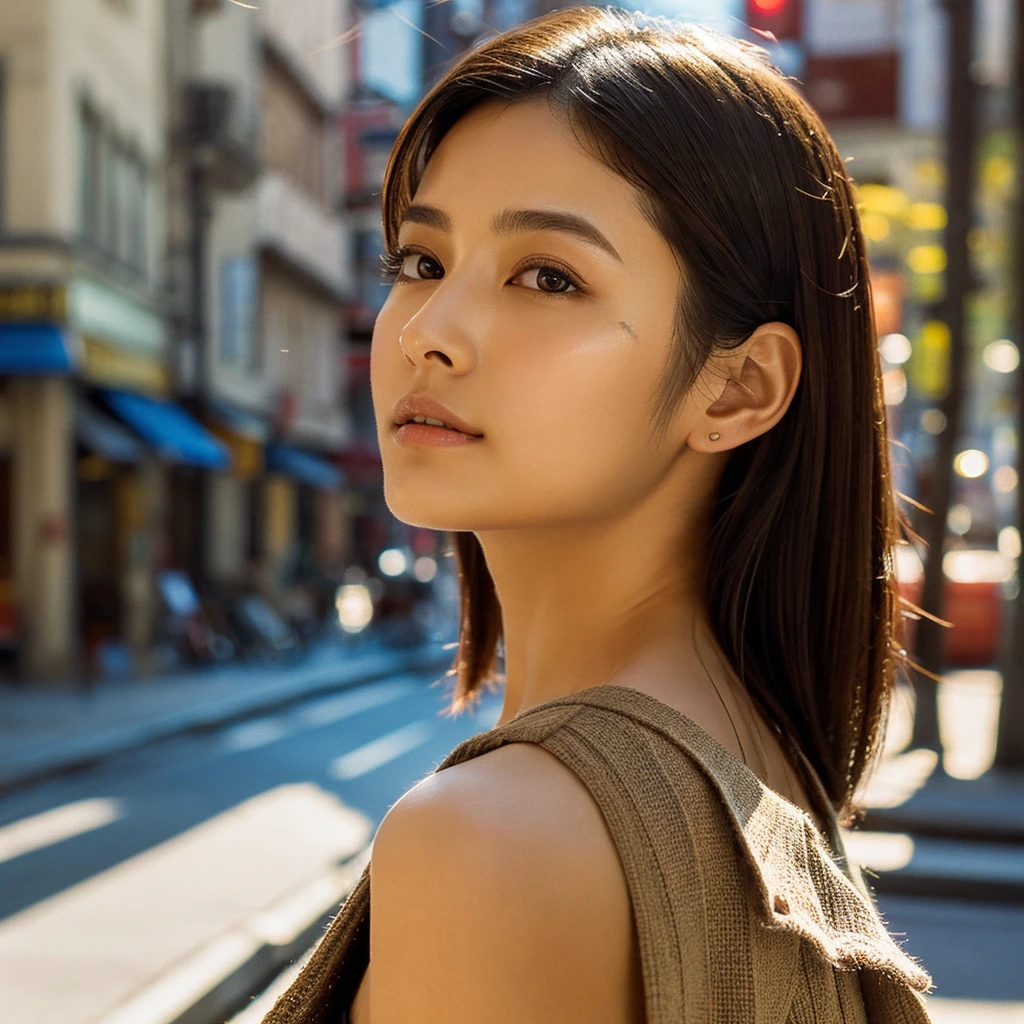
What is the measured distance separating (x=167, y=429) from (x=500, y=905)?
701 inches

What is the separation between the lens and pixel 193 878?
662 cm

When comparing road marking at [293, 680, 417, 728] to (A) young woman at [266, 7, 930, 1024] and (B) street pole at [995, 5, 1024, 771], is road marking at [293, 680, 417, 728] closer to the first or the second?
(B) street pole at [995, 5, 1024, 771]

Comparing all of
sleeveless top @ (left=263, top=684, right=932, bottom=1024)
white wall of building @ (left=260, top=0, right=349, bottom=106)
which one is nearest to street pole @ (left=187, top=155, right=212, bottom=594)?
white wall of building @ (left=260, top=0, right=349, bottom=106)

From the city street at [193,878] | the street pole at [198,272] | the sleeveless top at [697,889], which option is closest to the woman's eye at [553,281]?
the sleeveless top at [697,889]

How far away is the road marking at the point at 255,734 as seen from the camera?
11.7 meters

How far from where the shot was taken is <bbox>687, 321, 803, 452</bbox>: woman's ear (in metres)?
1.35

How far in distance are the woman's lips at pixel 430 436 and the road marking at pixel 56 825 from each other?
21.3 feet

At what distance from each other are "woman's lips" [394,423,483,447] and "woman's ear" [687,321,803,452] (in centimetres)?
22

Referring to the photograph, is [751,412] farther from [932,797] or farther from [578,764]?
[932,797]

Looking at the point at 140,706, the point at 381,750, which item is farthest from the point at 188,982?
the point at 140,706

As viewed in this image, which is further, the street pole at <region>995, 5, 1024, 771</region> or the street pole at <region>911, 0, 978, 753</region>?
the street pole at <region>911, 0, 978, 753</region>

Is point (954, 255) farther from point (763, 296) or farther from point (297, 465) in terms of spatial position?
point (297, 465)

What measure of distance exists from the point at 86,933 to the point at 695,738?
16.3ft

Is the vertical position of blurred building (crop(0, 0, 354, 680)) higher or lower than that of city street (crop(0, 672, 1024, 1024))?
higher
